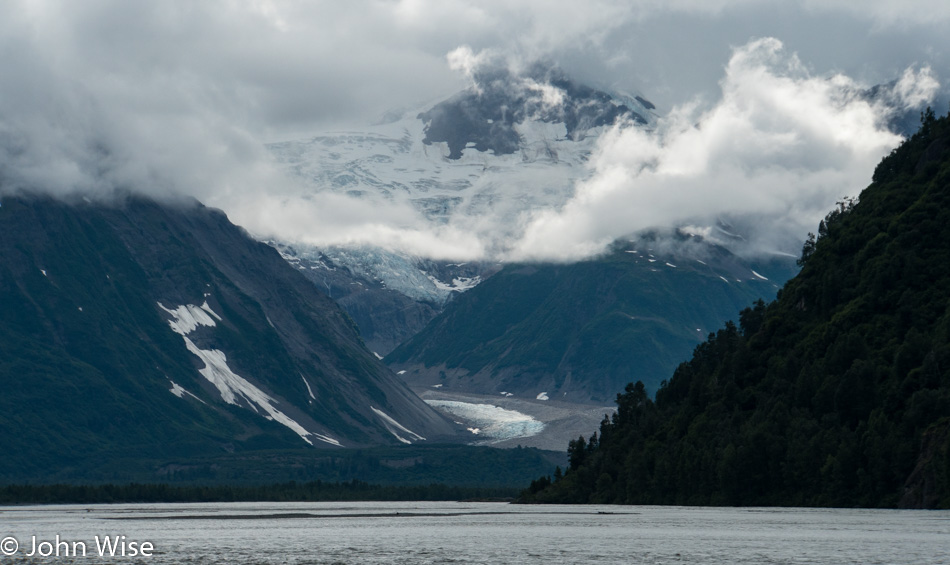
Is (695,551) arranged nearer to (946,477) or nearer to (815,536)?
(815,536)

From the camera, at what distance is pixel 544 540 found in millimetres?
141375

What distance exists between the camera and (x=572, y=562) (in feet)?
358

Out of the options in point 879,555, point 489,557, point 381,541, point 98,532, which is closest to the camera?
point 879,555

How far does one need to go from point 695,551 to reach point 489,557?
19.1 metres

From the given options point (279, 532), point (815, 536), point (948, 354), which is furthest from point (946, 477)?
point (279, 532)

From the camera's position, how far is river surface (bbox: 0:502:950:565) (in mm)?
112312

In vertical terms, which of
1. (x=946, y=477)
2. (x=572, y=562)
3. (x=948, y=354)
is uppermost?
(x=948, y=354)

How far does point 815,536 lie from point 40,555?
249 ft

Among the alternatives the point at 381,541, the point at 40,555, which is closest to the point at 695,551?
the point at 381,541

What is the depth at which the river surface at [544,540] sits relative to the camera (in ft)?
368

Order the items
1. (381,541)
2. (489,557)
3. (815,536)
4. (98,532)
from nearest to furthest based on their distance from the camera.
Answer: (489,557), (815,536), (381,541), (98,532)

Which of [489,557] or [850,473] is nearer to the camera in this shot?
[489,557]

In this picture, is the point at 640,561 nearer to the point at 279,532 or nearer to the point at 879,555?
the point at 879,555

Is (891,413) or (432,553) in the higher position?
(891,413)
